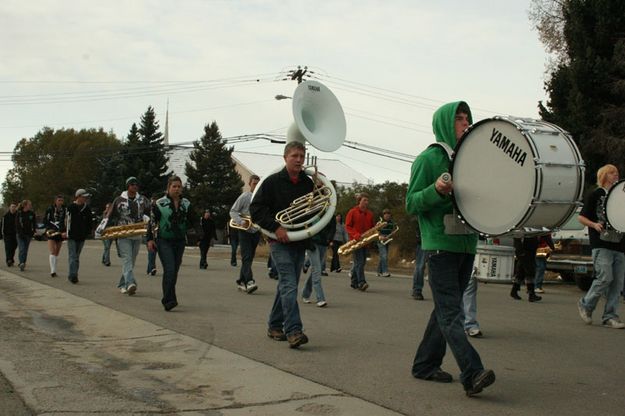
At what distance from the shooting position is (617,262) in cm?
948

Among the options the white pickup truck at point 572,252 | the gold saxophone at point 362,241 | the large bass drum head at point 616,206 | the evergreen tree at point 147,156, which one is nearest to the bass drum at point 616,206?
the large bass drum head at point 616,206

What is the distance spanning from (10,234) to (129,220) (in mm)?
8461

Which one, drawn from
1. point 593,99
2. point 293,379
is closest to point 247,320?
point 293,379

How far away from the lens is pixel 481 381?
5.46 m

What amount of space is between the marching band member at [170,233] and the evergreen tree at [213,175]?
57.2 meters

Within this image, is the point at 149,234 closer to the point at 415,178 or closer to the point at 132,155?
the point at 415,178

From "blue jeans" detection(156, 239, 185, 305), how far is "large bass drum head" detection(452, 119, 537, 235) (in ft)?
19.8

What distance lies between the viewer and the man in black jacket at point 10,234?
19.9 metres

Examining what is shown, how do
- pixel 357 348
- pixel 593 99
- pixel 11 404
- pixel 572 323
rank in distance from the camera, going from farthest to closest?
pixel 593 99
pixel 572 323
pixel 357 348
pixel 11 404

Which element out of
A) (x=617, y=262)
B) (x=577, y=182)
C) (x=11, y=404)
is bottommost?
(x=11, y=404)

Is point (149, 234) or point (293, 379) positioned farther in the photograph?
point (149, 234)

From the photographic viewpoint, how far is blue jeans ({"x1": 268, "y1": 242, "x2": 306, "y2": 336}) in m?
7.60

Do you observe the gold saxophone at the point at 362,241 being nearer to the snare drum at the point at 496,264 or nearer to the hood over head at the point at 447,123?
the snare drum at the point at 496,264

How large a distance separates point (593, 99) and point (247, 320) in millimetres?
17819
